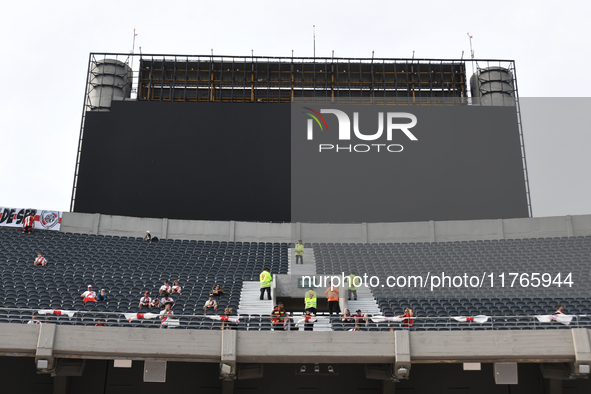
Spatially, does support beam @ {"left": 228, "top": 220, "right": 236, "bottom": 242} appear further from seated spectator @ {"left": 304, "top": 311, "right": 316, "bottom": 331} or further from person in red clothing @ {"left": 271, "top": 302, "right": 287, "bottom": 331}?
seated spectator @ {"left": 304, "top": 311, "right": 316, "bottom": 331}

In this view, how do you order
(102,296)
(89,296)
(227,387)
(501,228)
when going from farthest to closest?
(501,228)
(102,296)
(89,296)
(227,387)

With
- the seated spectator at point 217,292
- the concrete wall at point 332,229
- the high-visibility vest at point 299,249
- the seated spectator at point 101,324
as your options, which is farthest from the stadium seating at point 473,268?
the seated spectator at point 101,324

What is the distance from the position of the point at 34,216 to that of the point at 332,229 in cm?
1514

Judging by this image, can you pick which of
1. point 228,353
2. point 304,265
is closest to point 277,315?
point 228,353

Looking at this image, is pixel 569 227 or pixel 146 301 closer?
pixel 146 301

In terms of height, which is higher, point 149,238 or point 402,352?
point 149,238

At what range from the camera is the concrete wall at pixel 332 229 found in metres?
31.2

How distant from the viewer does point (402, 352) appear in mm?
15898

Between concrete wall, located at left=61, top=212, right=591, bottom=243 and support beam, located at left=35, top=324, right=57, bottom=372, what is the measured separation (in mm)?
15847

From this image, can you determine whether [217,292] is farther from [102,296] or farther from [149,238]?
[149,238]

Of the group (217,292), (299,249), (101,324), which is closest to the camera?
(101,324)

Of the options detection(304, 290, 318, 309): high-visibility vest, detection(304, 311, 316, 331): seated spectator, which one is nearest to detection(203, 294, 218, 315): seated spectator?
detection(304, 290, 318, 309): high-visibility vest

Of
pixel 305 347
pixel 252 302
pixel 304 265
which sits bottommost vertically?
pixel 305 347

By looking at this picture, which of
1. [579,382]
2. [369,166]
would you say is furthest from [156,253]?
[579,382]
